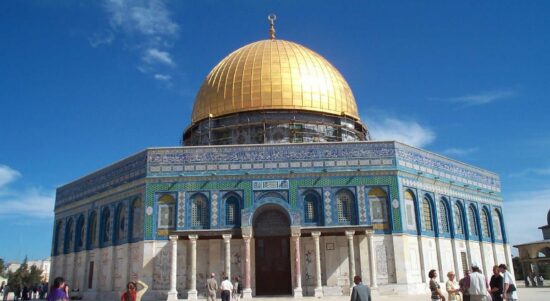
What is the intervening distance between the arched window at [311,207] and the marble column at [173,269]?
602 cm

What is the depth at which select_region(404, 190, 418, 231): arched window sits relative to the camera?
2450 cm

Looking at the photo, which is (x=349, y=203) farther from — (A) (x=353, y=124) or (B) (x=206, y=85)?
(B) (x=206, y=85)

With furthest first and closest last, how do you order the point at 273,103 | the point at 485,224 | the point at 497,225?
the point at 497,225 → the point at 485,224 → the point at 273,103

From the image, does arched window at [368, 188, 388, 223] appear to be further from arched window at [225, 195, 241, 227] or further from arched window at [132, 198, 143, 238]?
arched window at [132, 198, 143, 238]

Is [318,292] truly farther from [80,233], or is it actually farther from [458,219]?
[80,233]

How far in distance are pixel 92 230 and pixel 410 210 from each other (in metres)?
17.1

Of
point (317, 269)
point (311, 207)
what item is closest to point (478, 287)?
point (317, 269)

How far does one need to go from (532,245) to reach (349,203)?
2113 cm

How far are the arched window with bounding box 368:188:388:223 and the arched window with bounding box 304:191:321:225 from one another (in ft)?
8.21

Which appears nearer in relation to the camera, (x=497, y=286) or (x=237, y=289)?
(x=497, y=286)

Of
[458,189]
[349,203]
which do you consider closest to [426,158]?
[458,189]

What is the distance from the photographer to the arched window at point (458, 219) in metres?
27.4

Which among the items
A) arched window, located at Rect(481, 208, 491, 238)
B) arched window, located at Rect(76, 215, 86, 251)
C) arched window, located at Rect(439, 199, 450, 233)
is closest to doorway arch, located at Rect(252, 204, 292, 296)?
arched window, located at Rect(439, 199, 450, 233)

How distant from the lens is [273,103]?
92.4 ft
